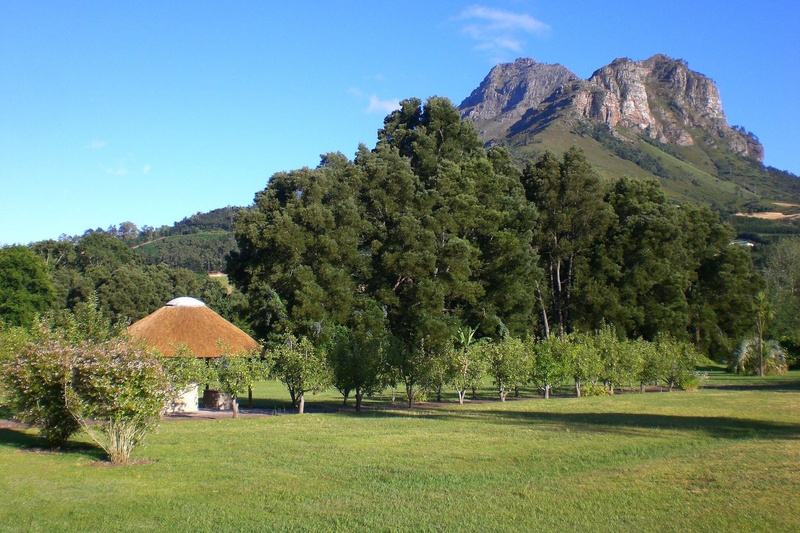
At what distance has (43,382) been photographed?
12477 millimetres

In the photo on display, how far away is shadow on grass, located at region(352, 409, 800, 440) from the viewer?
14.9 meters

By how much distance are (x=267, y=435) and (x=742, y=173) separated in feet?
593

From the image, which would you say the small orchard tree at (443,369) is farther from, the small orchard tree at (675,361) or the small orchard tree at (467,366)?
the small orchard tree at (675,361)

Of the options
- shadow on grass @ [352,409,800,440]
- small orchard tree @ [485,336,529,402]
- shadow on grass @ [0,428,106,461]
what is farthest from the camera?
small orchard tree @ [485,336,529,402]

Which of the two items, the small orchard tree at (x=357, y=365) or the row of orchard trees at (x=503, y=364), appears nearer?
the small orchard tree at (x=357, y=365)

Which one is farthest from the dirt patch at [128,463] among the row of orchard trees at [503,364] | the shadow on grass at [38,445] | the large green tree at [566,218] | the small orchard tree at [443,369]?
the large green tree at [566,218]

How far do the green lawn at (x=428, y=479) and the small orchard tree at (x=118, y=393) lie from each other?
0.62 metres

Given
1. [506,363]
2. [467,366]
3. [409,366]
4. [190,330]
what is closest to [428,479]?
[409,366]

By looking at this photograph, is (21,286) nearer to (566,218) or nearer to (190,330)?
(190,330)

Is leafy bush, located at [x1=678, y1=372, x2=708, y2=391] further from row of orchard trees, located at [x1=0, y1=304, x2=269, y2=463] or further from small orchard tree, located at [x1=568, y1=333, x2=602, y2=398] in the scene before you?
row of orchard trees, located at [x1=0, y1=304, x2=269, y2=463]

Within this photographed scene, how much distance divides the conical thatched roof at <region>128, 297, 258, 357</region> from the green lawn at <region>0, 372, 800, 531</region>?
7.93 m

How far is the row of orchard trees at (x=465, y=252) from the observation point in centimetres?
3042

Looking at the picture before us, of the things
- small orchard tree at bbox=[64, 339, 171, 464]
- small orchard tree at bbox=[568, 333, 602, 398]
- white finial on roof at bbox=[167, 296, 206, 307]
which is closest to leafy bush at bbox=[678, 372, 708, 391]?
small orchard tree at bbox=[568, 333, 602, 398]

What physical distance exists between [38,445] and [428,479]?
9.12 meters
